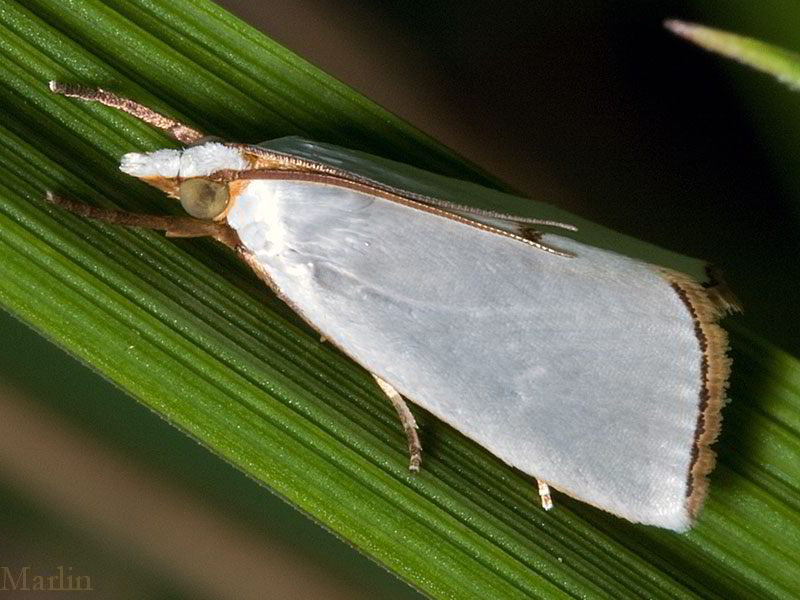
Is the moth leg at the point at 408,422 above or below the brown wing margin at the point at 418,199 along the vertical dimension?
below

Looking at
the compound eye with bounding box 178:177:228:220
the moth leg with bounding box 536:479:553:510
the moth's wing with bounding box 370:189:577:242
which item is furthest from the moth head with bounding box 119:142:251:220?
the moth leg with bounding box 536:479:553:510

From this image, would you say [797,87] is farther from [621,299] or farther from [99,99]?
[99,99]

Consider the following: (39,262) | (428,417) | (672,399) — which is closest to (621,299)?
(672,399)

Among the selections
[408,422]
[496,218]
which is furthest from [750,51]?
[408,422]

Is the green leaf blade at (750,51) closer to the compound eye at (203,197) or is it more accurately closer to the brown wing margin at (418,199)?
the brown wing margin at (418,199)

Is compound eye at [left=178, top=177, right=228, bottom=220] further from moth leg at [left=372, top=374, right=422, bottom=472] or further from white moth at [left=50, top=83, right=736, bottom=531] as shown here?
moth leg at [left=372, top=374, right=422, bottom=472]

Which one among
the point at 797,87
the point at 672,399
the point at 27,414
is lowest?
the point at 27,414

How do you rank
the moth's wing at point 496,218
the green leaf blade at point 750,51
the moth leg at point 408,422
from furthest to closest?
the moth leg at point 408,422 → the moth's wing at point 496,218 → the green leaf blade at point 750,51

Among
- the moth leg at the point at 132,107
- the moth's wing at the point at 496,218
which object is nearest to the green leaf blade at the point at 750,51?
the moth's wing at the point at 496,218
